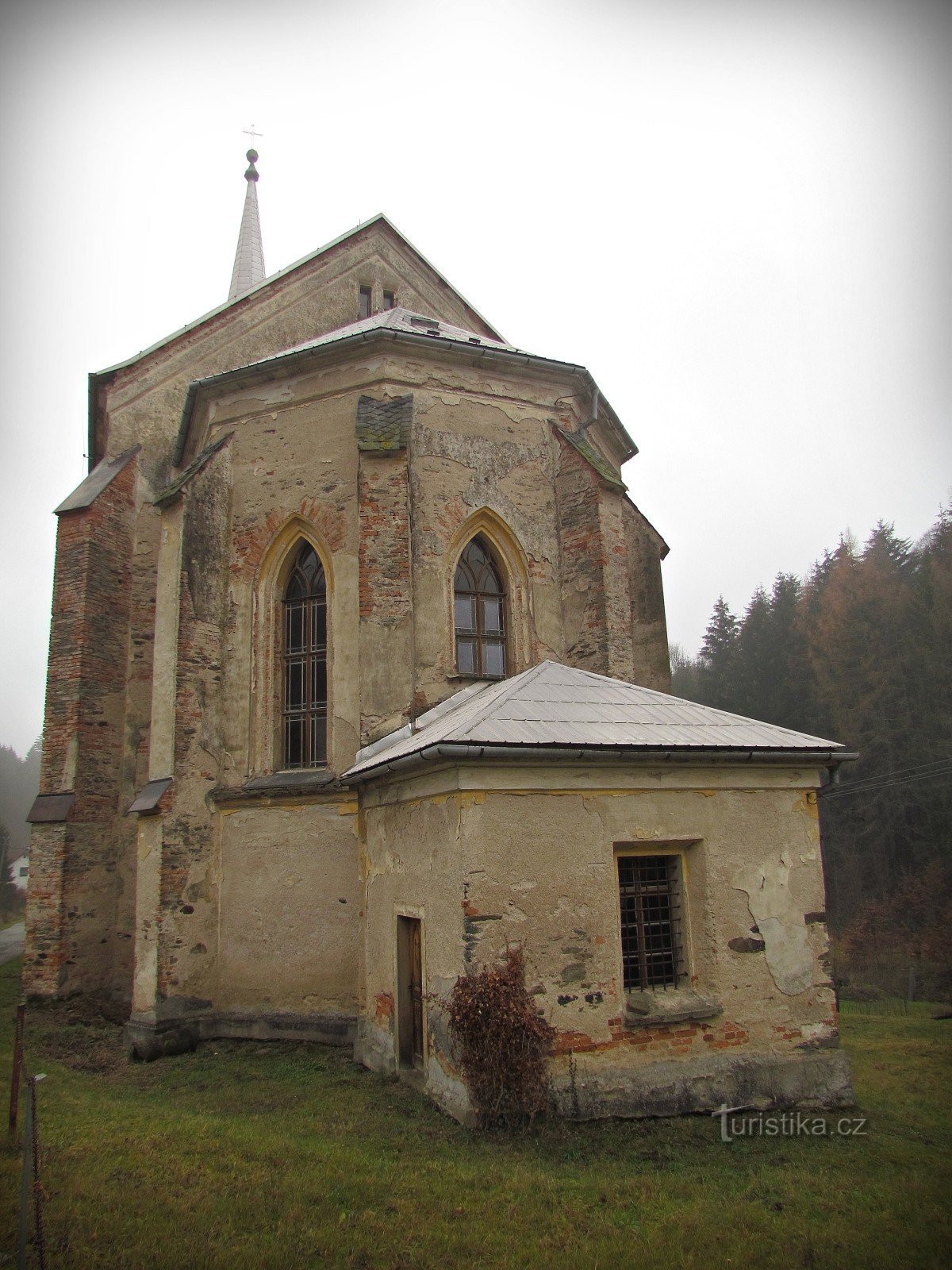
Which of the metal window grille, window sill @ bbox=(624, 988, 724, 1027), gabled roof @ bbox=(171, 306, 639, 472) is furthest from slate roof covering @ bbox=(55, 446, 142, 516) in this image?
window sill @ bbox=(624, 988, 724, 1027)

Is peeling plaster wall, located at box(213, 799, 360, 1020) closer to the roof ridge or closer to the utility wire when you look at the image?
the roof ridge

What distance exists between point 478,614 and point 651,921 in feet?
16.3

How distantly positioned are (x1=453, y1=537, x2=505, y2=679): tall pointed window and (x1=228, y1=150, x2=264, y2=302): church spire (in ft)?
59.3

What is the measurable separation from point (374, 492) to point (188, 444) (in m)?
4.72

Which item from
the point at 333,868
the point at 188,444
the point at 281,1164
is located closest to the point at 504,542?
the point at 333,868

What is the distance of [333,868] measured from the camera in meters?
10.2

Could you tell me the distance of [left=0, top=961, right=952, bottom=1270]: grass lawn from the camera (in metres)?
4.94

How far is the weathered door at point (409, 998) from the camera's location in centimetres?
844

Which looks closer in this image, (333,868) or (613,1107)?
(613,1107)

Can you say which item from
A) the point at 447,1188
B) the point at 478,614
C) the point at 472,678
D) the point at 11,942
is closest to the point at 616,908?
the point at 447,1188

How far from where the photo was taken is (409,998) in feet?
28.0

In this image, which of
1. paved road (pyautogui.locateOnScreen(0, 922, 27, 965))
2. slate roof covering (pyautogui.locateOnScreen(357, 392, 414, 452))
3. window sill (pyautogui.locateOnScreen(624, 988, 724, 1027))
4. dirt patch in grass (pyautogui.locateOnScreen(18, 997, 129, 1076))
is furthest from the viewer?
paved road (pyautogui.locateOnScreen(0, 922, 27, 965))

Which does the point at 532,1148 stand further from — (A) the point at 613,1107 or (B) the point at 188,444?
(B) the point at 188,444

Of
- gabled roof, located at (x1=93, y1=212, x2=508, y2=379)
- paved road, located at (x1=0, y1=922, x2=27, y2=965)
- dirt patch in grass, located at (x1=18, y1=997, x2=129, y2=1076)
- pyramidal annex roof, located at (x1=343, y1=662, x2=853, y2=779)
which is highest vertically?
gabled roof, located at (x1=93, y1=212, x2=508, y2=379)
